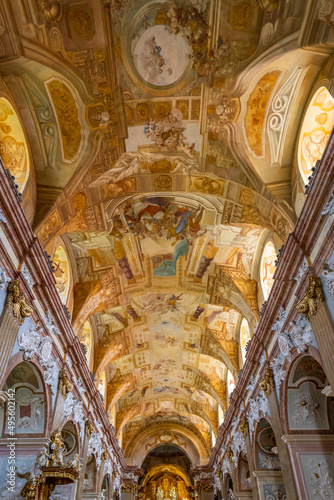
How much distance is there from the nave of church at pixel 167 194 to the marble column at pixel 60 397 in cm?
7

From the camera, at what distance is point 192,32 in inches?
357

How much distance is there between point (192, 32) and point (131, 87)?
6.31 ft

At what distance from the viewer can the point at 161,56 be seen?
9.53 m

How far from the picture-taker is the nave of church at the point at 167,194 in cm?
833

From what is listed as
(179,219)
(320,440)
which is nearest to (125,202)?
(179,219)

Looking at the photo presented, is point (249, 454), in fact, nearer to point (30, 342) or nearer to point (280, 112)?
point (30, 342)

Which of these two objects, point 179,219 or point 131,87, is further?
point 179,219

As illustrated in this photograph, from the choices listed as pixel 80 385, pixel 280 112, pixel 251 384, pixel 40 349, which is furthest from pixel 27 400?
pixel 280 112

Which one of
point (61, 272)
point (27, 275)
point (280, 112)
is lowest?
point (27, 275)

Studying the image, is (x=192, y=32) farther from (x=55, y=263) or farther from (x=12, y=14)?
(x=55, y=263)

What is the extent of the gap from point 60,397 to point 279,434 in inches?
237

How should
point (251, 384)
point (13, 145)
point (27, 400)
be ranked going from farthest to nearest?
point (251, 384), point (27, 400), point (13, 145)

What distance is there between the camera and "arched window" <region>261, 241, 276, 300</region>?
1299cm

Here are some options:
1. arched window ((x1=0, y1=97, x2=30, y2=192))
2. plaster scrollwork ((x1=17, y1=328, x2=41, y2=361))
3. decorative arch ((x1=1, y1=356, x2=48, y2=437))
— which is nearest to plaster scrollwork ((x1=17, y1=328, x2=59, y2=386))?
plaster scrollwork ((x1=17, y1=328, x2=41, y2=361))
